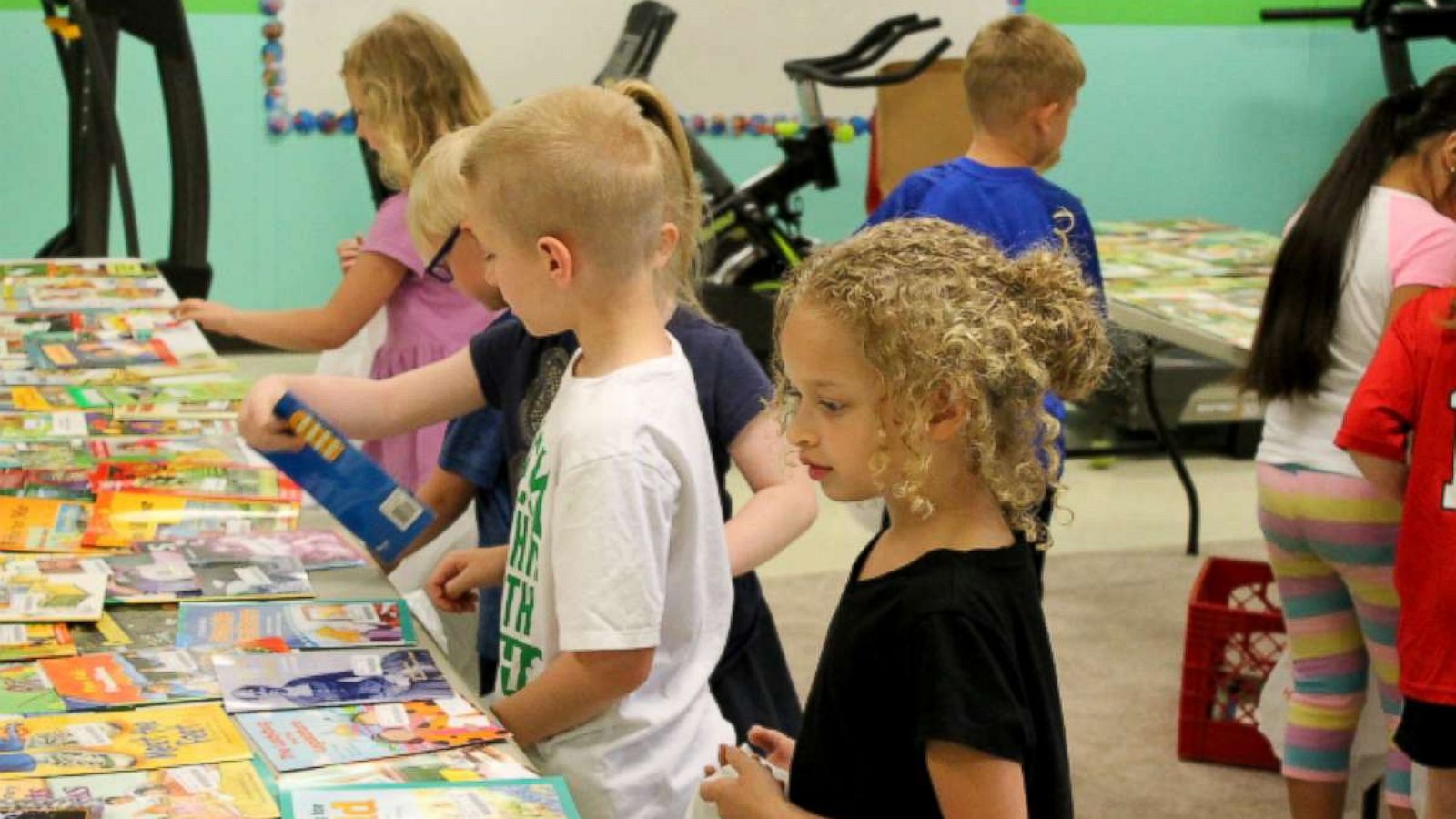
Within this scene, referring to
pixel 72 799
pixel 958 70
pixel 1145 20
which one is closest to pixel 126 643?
pixel 72 799

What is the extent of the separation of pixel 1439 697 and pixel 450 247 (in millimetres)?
1301

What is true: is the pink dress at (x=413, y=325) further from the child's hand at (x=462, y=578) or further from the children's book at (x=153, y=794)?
the children's book at (x=153, y=794)

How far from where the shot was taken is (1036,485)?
1.34 metres

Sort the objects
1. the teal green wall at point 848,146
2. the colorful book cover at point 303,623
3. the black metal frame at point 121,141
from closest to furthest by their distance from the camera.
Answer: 1. the colorful book cover at point 303,623
2. the black metal frame at point 121,141
3. the teal green wall at point 848,146

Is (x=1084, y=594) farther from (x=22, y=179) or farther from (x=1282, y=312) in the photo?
(x=22, y=179)

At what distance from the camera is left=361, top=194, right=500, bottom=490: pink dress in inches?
108

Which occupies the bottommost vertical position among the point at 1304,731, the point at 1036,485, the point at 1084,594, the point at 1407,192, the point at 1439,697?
the point at 1084,594

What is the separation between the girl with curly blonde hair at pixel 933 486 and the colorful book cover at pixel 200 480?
1042mm

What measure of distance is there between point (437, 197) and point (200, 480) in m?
0.46

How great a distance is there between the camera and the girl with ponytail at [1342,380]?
2.64m

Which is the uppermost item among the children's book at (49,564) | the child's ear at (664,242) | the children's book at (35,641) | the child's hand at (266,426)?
the child's ear at (664,242)

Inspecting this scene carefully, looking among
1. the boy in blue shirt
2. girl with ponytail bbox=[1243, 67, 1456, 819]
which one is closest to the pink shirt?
girl with ponytail bbox=[1243, 67, 1456, 819]

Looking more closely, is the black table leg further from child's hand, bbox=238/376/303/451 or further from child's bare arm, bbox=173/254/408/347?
child's hand, bbox=238/376/303/451

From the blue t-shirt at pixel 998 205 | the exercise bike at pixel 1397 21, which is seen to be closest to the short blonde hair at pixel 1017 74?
the blue t-shirt at pixel 998 205
